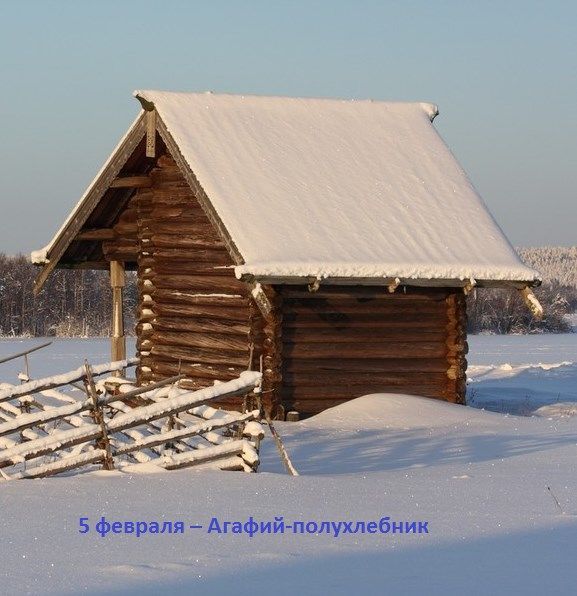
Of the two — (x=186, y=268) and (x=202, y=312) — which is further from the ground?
(x=186, y=268)

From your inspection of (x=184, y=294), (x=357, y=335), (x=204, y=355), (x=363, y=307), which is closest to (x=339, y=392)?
(x=357, y=335)

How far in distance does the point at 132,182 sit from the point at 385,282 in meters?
4.88

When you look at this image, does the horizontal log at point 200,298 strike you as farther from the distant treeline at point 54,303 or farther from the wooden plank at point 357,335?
the distant treeline at point 54,303

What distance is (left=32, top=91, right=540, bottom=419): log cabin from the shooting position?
53.2ft

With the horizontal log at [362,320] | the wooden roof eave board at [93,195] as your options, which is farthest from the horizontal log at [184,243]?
the horizontal log at [362,320]

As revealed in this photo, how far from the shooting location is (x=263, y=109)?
760 inches

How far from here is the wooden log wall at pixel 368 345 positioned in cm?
1669

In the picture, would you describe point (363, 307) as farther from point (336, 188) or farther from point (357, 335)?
point (336, 188)

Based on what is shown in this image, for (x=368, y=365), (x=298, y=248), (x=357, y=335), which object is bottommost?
(x=368, y=365)

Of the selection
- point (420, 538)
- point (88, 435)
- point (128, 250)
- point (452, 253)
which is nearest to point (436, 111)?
point (452, 253)

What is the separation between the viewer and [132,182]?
61.3 ft

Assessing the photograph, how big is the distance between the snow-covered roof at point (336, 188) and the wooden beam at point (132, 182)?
4.56 feet

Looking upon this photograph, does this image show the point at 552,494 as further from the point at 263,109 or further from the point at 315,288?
the point at 263,109

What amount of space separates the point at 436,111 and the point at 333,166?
2995 millimetres
